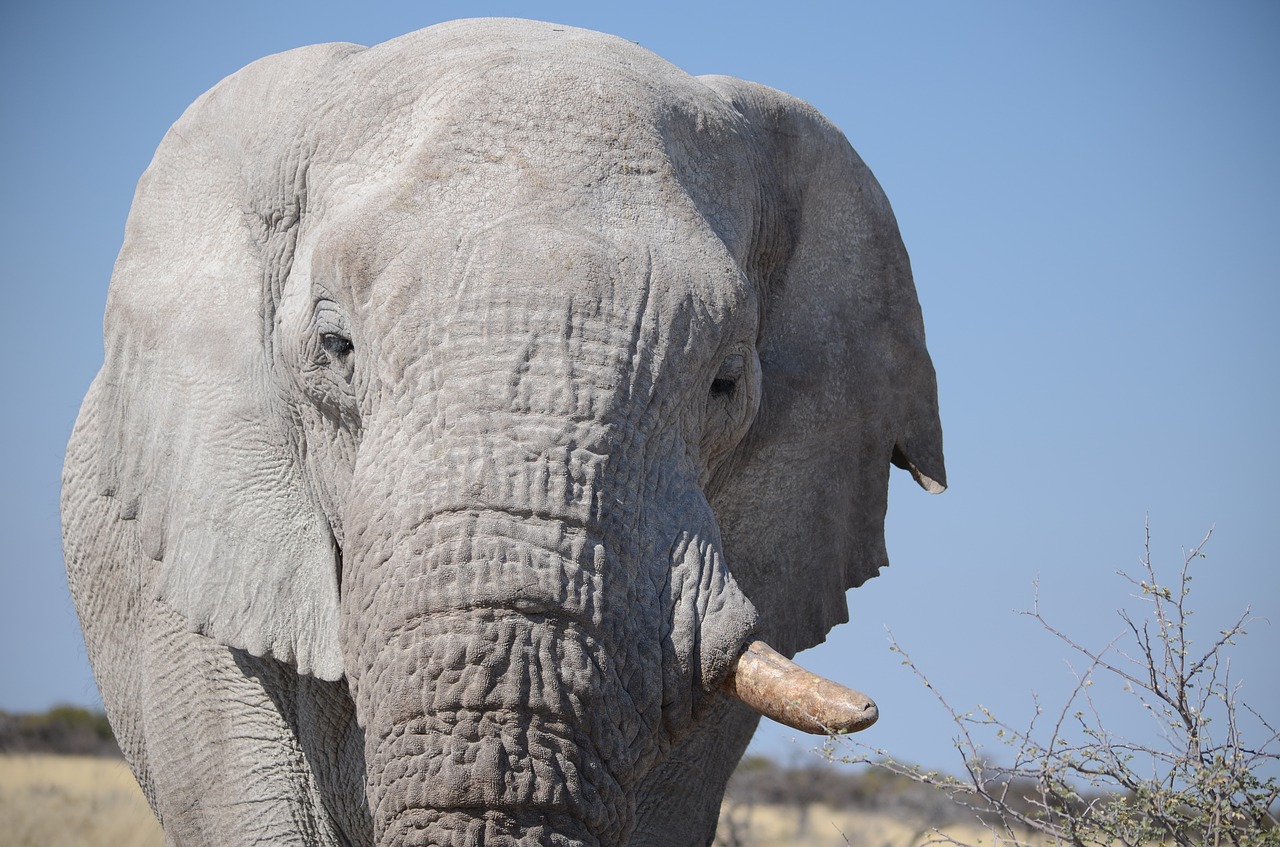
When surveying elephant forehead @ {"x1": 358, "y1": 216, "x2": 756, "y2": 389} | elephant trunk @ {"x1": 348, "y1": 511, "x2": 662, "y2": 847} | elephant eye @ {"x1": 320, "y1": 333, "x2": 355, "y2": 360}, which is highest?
elephant forehead @ {"x1": 358, "y1": 216, "x2": 756, "y2": 389}

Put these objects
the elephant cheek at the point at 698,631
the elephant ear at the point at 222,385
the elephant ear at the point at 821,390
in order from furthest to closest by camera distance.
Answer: the elephant ear at the point at 821,390 → the elephant ear at the point at 222,385 → the elephant cheek at the point at 698,631

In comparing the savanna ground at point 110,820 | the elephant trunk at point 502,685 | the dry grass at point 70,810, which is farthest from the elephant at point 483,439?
the dry grass at point 70,810

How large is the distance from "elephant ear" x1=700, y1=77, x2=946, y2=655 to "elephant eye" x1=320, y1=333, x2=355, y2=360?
0.91 m

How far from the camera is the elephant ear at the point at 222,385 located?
376 cm

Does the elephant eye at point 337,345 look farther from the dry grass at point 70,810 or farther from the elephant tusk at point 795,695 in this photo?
the dry grass at point 70,810

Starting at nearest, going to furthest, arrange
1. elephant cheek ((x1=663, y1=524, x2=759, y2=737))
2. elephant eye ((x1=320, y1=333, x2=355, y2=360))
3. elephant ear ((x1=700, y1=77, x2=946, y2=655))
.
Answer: elephant cheek ((x1=663, y1=524, x2=759, y2=737)) → elephant eye ((x1=320, y1=333, x2=355, y2=360)) → elephant ear ((x1=700, y1=77, x2=946, y2=655))

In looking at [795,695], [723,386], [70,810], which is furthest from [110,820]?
[795,695]

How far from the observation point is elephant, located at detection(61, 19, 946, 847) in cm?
293

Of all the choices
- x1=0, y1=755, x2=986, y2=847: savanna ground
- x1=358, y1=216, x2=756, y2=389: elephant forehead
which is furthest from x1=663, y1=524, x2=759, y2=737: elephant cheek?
x1=0, y1=755, x2=986, y2=847: savanna ground

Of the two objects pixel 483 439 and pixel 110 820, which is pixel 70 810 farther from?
pixel 483 439

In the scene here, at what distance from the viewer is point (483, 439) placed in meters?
2.99

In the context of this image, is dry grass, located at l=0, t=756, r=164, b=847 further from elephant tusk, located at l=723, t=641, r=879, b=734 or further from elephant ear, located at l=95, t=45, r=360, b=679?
elephant tusk, located at l=723, t=641, r=879, b=734

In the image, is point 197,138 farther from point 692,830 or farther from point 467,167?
point 692,830

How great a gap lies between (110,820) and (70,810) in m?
0.76
